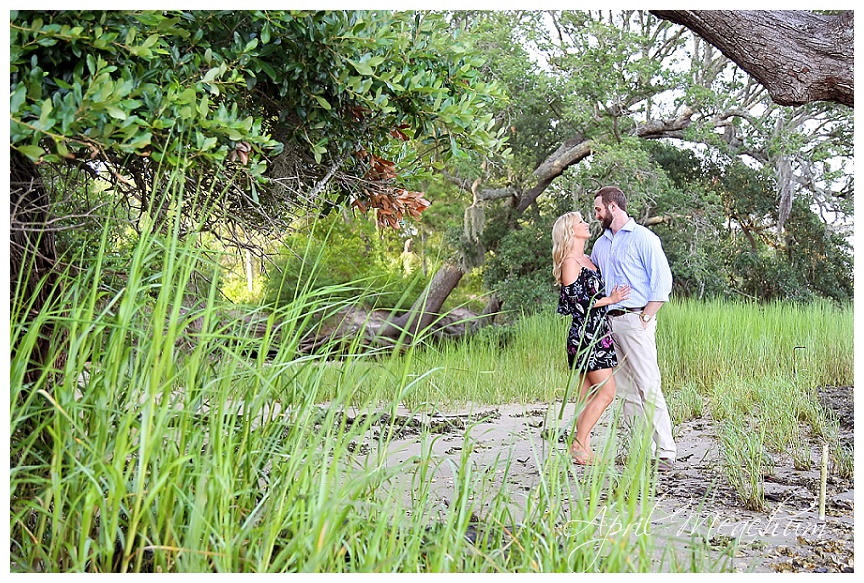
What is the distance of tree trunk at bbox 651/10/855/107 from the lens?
12.3 ft

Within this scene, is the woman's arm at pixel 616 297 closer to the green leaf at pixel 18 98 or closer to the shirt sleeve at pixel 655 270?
the shirt sleeve at pixel 655 270

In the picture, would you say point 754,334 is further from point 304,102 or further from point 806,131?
point 304,102

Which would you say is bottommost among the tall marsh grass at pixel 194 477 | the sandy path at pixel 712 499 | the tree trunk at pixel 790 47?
the sandy path at pixel 712 499

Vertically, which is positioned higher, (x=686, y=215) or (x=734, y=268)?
(x=686, y=215)

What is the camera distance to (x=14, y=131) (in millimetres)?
1649

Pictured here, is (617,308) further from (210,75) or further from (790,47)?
(210,75)

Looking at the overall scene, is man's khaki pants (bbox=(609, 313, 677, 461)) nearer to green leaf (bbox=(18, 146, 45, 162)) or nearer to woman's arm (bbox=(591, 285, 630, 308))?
woman's arm (bbox=(591, 285, 630, 308))

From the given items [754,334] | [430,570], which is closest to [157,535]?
[430,570]

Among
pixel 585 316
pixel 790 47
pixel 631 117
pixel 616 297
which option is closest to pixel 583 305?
pixel 585 316

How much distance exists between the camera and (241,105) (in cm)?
231

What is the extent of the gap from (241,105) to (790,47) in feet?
9.54

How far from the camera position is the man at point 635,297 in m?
3.78

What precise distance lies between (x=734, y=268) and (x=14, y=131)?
33.6 ft

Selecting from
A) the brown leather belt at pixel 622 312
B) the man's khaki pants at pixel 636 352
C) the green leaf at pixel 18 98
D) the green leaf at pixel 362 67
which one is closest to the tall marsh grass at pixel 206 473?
the green leaf at pixel 18 98
